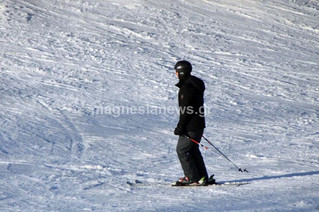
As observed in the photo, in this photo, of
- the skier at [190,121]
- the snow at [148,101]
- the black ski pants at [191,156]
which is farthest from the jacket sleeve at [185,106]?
the snow at [148,101]

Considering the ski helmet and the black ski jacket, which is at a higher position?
the ski helmet

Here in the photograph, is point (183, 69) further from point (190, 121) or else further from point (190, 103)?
point (190, 121)

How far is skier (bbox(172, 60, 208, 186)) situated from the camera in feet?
20.7

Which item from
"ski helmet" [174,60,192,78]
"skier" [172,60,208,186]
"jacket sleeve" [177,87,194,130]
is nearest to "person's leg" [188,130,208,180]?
"skier" [172,60,208,186]

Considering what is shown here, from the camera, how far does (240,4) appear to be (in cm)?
2048

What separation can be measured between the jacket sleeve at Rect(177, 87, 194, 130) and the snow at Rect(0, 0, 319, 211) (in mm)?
852

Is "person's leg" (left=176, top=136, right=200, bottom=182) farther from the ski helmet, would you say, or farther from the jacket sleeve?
the ski helmet

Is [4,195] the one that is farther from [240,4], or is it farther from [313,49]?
[240,4]

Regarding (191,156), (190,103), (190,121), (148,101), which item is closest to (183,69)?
(190,103)

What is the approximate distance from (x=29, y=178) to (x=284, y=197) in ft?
10.8

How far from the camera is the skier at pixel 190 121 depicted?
632 cm

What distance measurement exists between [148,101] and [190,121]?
17.8 ft

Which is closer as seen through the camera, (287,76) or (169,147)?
(169,147)

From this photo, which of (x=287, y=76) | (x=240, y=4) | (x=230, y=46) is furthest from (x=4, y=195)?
(x=240, y=4)
